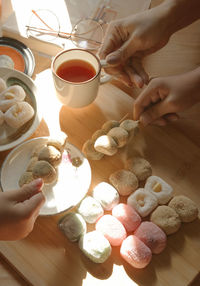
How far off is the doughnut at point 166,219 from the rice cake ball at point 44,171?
0.27 metres

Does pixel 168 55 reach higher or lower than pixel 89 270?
higher

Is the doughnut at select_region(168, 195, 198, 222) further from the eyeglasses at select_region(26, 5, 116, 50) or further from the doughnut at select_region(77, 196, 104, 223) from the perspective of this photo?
the eyeglasses at select_region(26, 5, 116, 50)

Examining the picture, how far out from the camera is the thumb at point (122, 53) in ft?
2.84

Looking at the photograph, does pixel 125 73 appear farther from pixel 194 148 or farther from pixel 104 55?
pixel 194 148

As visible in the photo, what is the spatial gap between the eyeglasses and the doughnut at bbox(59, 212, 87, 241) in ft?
2.03

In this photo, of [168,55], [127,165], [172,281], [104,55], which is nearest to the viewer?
[172,281]

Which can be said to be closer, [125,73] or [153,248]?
[153,248]

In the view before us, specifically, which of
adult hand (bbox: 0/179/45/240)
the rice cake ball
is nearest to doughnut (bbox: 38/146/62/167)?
the rice cake ball

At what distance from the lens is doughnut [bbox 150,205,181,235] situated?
2.44 ft

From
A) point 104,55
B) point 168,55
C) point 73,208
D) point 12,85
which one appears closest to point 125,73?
point 104,55

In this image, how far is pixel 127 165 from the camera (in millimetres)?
844

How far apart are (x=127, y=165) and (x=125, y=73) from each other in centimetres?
30

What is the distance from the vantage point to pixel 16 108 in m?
0.83

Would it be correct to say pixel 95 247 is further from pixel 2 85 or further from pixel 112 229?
pixel 2 85
